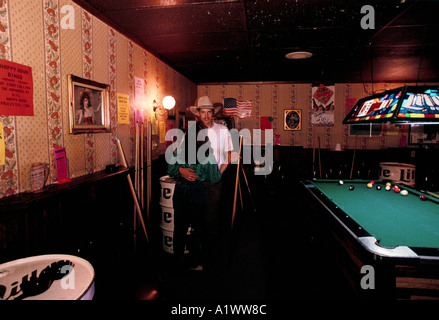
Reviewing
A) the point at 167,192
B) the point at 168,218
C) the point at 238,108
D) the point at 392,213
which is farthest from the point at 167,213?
the point at 238,108

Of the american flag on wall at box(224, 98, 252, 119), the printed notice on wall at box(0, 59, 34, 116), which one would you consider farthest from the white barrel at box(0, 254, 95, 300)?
the american flag on wall at box(224, 98, 252, 119)

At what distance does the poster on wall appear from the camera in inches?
258

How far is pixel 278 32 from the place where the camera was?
3.12 meters

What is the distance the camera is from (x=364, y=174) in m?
6.18

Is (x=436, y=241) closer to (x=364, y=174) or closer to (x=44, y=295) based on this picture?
(x=44, y=295)

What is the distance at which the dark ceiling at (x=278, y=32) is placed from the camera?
2.44 metres

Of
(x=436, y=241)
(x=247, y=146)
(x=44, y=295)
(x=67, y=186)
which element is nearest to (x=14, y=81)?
(x=67, y=186)

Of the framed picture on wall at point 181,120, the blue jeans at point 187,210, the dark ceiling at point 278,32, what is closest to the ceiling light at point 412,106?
the dark ceiling at point 278,32

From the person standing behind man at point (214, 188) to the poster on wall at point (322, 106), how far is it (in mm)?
4096

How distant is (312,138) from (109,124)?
5.41 meters

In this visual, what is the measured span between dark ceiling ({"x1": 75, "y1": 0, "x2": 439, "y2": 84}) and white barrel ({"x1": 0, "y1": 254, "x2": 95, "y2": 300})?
2115 millimetres

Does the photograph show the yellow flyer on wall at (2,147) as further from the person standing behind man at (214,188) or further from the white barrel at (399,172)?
the white barrel at (399,172)

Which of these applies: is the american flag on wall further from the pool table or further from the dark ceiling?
the pool table

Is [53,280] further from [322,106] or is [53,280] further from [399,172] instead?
[322,106]
